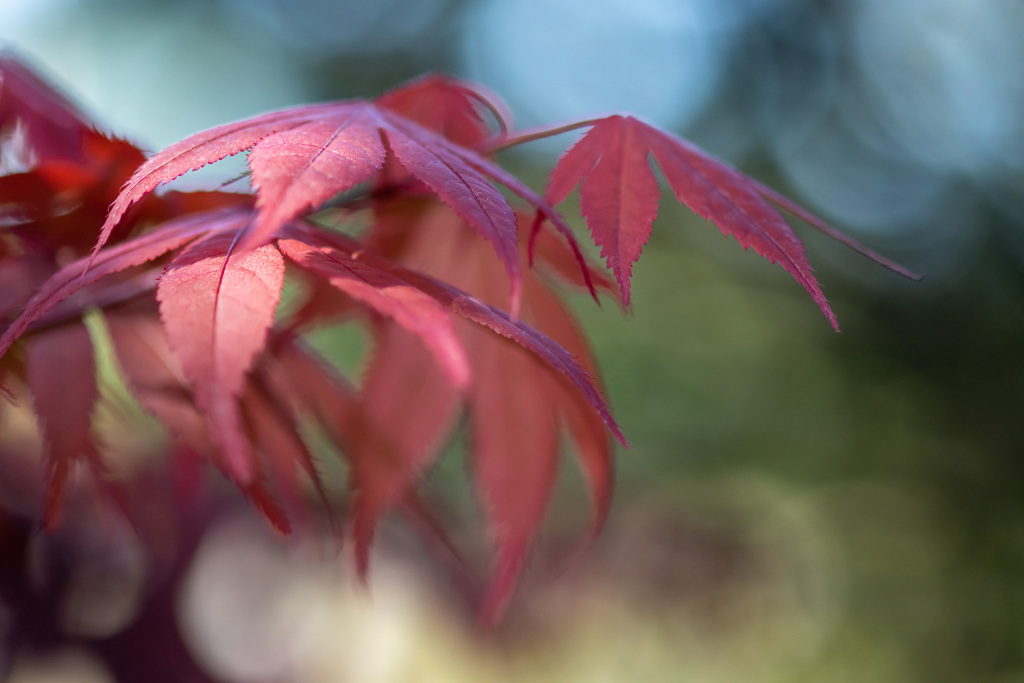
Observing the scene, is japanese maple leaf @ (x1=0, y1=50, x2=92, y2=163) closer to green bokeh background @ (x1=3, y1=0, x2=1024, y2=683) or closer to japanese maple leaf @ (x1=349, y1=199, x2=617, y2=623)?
japanese maple leaf @ (x1=349, y1=199, x2=617, y2=623)

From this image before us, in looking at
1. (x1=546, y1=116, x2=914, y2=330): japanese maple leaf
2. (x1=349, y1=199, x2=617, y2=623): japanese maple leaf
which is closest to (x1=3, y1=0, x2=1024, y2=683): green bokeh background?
(x1=349, y1=199, x2=617, y2=623): japanese maple leaf

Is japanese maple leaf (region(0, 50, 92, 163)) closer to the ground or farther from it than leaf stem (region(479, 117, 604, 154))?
closer to the ground

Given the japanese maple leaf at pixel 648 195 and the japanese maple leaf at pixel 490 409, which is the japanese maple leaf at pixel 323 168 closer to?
the japanese maple leaf at pixel 648 195

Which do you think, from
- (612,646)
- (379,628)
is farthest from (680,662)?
(379,628)

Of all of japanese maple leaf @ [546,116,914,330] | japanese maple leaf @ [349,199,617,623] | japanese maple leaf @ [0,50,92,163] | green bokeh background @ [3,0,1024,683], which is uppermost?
japanese maple leaf @ [546,116,914,330]

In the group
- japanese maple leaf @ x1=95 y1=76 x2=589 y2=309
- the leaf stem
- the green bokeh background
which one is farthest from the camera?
the green bokeh background

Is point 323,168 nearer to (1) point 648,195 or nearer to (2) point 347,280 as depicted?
(2) point 347,280

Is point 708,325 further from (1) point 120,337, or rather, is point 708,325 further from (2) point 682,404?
(1) point 120,337

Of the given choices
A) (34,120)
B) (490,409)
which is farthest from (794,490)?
(34,120)
